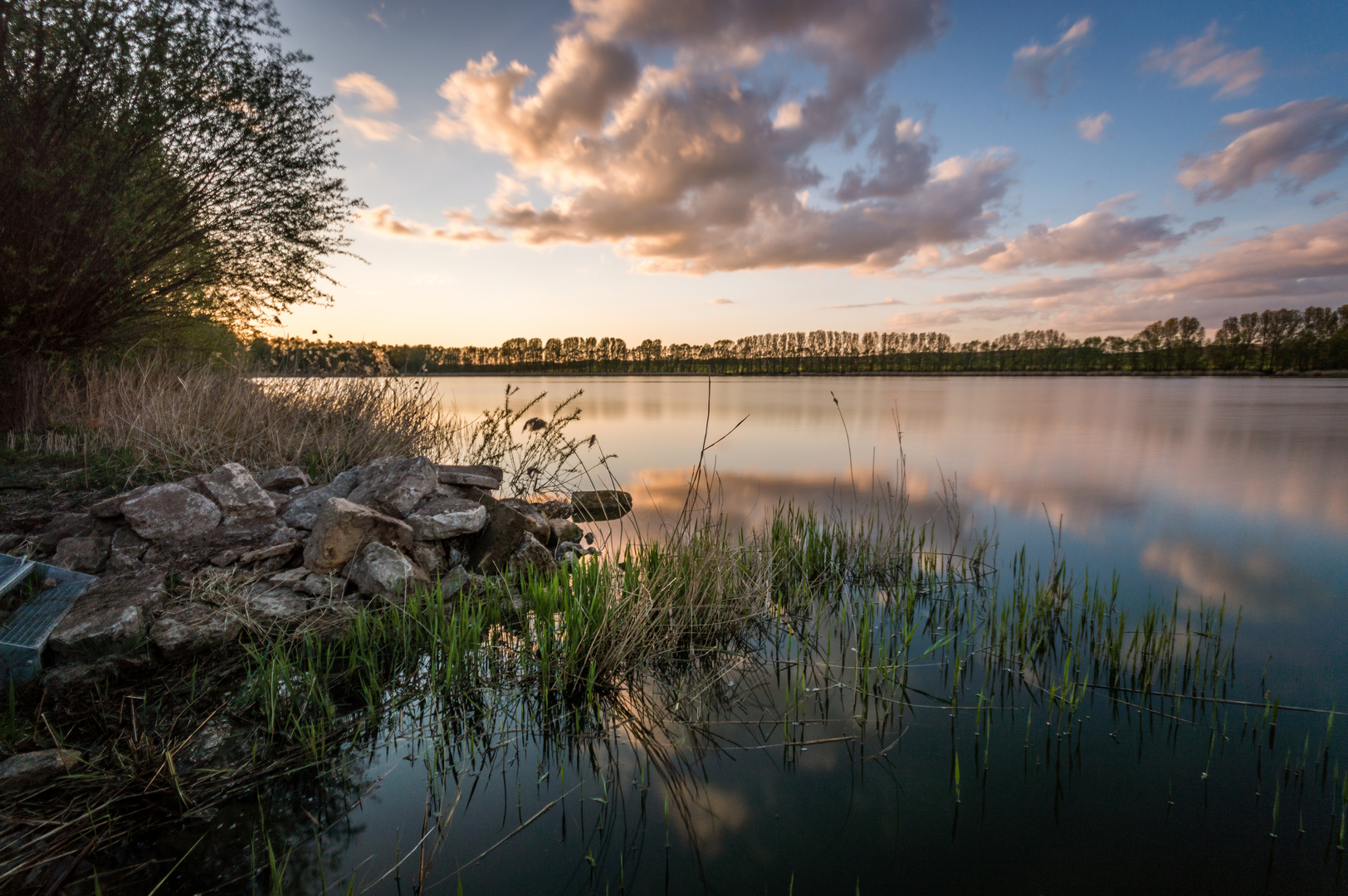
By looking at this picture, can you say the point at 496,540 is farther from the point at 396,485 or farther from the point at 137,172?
the point at 137,172

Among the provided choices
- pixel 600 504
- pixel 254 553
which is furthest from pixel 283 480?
pixel 600 504

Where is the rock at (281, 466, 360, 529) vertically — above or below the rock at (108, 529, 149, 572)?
above

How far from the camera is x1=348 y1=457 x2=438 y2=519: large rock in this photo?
5.46m

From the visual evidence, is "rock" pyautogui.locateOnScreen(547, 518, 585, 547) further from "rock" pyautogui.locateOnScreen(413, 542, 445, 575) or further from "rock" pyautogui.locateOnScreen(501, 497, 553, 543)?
"rock" pyautogui.locateOnScreen(413, 542, 445, 575)

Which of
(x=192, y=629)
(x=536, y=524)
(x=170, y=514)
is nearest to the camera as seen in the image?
(x=192, y=629)

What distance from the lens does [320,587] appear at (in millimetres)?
4332

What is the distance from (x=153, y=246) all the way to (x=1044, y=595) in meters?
14.0

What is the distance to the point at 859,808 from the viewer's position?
2830 millimetres

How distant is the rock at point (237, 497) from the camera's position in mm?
5020

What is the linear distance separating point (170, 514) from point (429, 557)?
2.06 meters

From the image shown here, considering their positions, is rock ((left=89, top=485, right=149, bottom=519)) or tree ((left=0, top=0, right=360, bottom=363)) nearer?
rock ((left=89, top=485, right=149, bottom=519))

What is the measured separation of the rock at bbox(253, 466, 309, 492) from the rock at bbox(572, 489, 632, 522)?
12.1 feet

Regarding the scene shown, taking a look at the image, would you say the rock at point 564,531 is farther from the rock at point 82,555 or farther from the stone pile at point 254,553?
the rock at point 82,555

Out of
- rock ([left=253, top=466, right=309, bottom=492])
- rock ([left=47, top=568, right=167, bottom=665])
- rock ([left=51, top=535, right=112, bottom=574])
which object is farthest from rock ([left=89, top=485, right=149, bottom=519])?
rock ([left=253, top=466, right=309, bottom=492])
